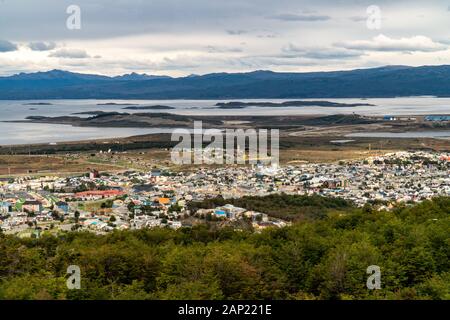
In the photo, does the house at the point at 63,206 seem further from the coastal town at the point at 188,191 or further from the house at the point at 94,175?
the house at the point at 94,175

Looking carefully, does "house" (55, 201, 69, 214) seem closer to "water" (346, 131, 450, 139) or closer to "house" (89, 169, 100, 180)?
"house" (89, 169, 100, 180)

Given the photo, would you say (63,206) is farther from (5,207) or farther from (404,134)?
(404,134)

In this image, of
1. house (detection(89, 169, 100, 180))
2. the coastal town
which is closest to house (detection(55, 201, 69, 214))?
the coastal town

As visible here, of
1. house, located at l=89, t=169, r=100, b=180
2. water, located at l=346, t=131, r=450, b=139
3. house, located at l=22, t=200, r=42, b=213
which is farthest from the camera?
water, located at l=346, t=131, r=450, b=139

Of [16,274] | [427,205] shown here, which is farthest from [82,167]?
[16,274]
